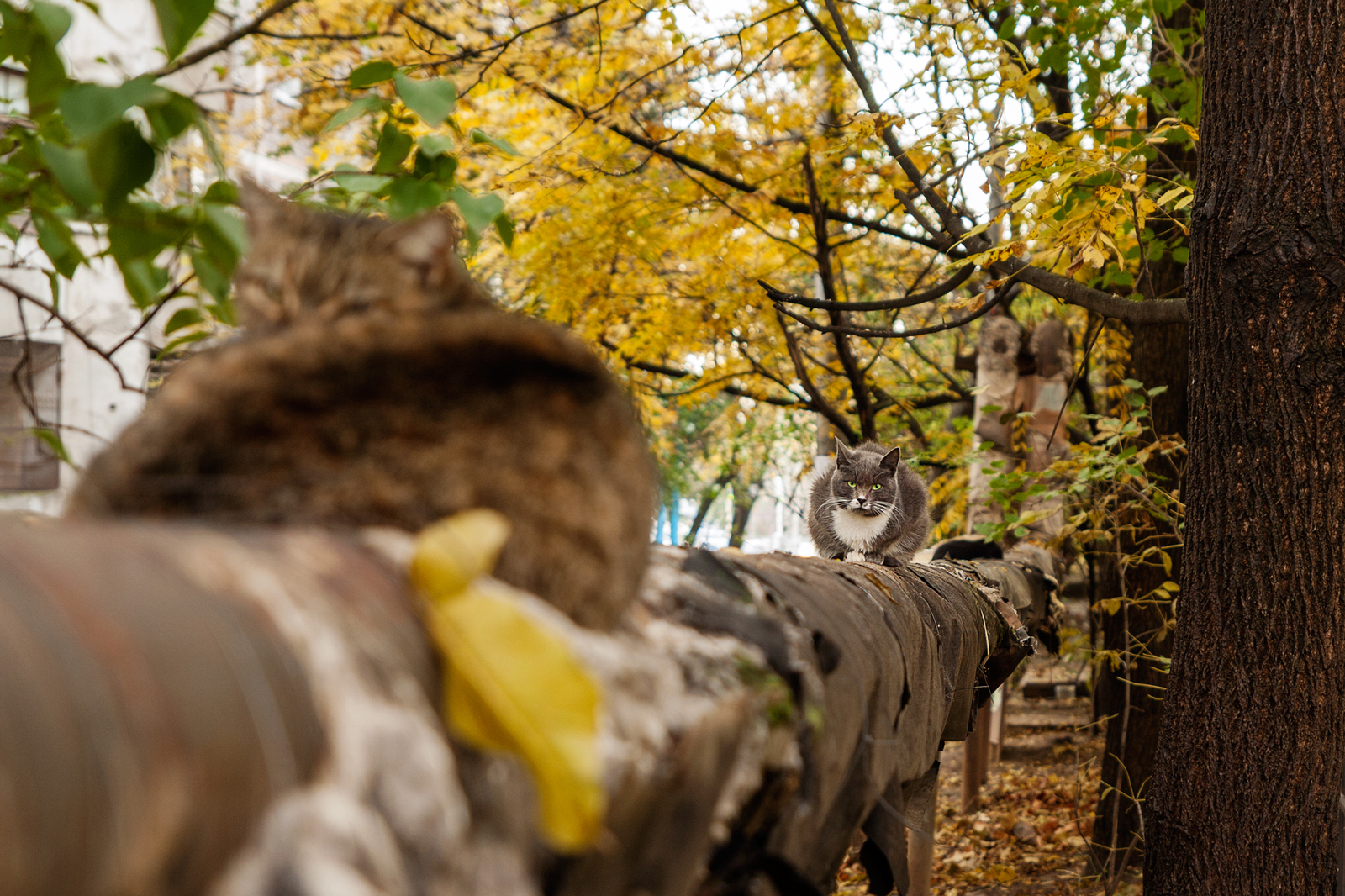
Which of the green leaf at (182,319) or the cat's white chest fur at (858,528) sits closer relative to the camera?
the green leaf at (182,319)

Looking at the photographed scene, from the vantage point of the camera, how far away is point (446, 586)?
2.24 feet

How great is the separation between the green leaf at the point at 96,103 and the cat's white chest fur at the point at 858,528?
3.06 meters

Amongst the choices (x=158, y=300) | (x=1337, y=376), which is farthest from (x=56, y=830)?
(x=1337, y=376)

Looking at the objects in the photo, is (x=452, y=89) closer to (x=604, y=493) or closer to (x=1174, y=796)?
(x=604, y=493)

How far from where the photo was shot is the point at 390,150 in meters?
1.71

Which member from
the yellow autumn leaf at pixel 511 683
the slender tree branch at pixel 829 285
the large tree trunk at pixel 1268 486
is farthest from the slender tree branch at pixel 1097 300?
the yellow autumn leaf at pixel 511 683

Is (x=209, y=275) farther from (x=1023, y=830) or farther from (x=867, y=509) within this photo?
(x=1023, y=830)

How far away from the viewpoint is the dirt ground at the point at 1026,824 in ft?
16.8

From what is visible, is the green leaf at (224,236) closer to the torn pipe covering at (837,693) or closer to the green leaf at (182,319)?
the green leaf at (182,319)

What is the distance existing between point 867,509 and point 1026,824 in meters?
3.81

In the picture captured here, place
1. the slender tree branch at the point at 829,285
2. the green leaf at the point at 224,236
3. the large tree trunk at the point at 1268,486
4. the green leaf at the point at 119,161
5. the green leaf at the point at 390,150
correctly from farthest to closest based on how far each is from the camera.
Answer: the slender tree branch at the point at 829,285 < the large tree trunk at the point at 1268,486 < the green leaf at the point at 390,150 < the green leaf at the point at 224,236 < the green leaf at the point at 119,161

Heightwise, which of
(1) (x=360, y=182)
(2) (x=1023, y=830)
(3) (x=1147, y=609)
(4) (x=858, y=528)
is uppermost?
(1) (x=360, y=182)

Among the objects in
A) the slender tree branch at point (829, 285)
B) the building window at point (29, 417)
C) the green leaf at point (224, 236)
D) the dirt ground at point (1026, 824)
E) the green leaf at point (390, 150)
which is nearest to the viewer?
the green leaf at point (224, 236)

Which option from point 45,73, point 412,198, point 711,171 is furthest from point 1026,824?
point 45,73
